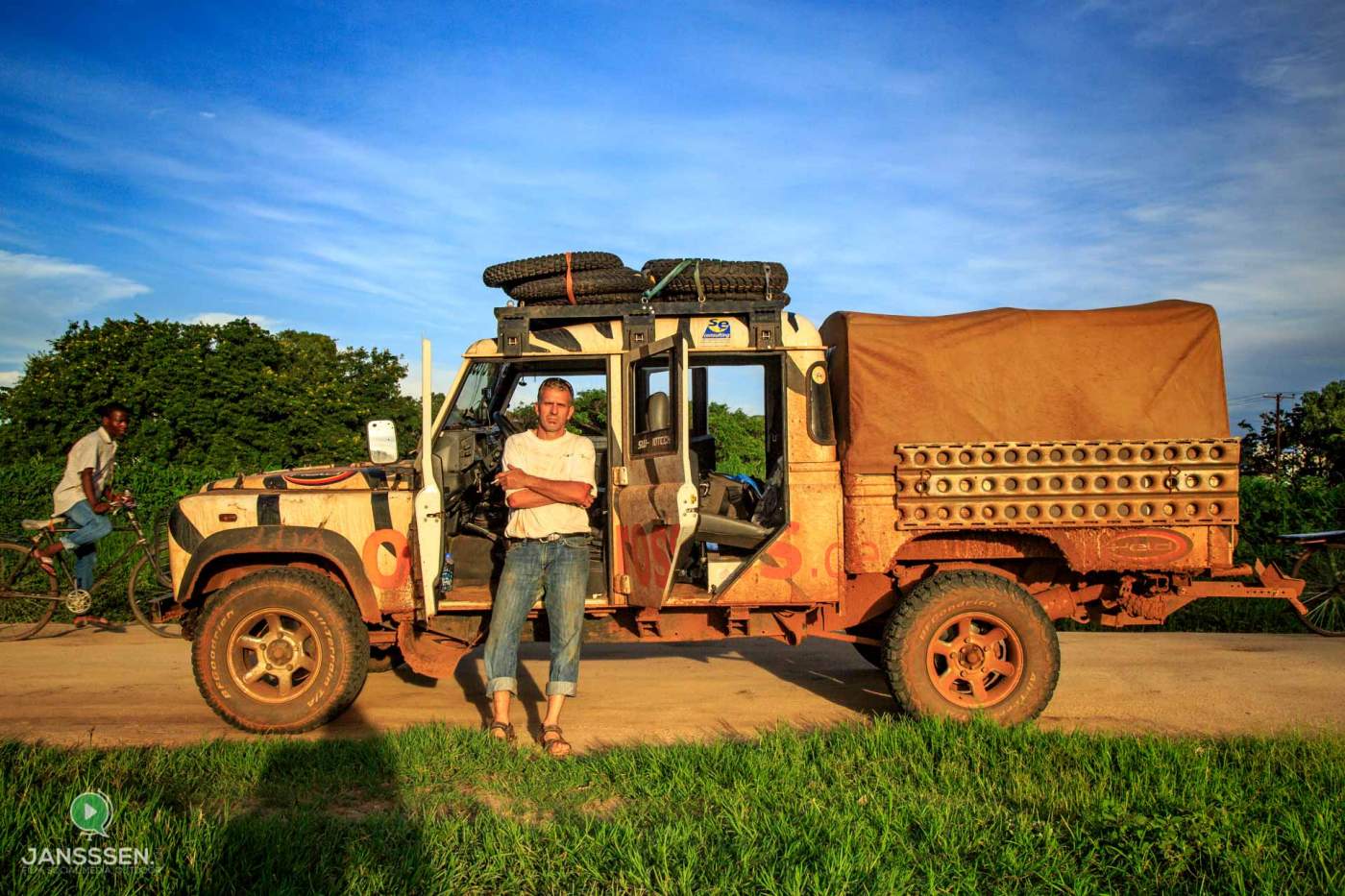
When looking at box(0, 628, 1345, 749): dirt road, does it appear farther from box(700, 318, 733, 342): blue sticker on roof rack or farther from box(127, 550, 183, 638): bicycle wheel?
box(700, 318, 733, 342): blue sticker on roof rack

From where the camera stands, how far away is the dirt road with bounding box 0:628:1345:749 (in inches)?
211

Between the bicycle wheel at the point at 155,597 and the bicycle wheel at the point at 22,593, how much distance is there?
0.74 meters

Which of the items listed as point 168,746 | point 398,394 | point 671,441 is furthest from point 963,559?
point 398,394

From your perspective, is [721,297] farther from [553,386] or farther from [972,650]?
[972,650]

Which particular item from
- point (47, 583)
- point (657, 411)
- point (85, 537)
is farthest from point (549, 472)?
point (47, 583)

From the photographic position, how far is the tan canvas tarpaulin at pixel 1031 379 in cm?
507

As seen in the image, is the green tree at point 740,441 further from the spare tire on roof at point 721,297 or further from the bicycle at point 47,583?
the bicycle at point 47,583

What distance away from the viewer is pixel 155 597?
265 inches

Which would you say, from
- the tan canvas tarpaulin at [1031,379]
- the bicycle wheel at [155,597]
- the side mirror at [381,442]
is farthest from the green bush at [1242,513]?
the tan canvas tarpaulin at [1031,379]

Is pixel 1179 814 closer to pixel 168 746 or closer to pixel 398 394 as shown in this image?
pixel 168 746

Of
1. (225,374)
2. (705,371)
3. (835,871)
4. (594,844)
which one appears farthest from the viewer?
(225,374)

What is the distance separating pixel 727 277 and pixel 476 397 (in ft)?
5.80

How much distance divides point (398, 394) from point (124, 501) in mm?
24284

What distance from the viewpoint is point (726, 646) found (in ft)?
26.6
